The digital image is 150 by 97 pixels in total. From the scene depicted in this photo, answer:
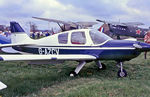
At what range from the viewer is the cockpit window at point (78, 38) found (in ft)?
20.4

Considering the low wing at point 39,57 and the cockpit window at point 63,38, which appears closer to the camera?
the low wing at point 39,57

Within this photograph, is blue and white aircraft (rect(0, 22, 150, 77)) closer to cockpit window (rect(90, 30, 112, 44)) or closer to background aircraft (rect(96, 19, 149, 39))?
cockpit window (rect(90, 30, 112, 44))

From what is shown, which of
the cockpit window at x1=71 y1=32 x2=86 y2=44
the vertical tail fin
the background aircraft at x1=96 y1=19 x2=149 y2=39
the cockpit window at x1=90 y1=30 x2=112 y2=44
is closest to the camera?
the cockpit window at x1=90 y1=30 x2=112 y2=44

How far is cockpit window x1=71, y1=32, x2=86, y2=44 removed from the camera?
6.20 metres

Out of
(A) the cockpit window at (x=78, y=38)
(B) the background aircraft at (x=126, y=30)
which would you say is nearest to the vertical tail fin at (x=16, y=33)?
(A) the cockpit window at (x=78, y=38)

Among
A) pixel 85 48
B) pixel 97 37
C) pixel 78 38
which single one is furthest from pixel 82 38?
pixel 97 37

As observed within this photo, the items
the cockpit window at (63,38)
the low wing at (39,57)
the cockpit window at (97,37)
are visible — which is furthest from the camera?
the cockpit window at (63,38)

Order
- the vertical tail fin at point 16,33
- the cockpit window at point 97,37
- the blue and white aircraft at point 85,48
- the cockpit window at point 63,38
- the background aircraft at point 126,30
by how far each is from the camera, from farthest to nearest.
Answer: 1. the background aircraft at point 126,30
2. the vertical tail fin at point 16,33
3. the cockpit window at point 63,38
4. the cockpit window at point 97,37
5. the blue and white aircraft at point 85,48

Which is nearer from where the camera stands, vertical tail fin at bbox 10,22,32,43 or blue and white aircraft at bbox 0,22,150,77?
blue and white aircraft at bbox 0,22,150,77

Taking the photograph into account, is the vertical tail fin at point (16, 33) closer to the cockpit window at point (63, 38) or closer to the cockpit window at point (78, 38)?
the cockpit window at point (63, 38)

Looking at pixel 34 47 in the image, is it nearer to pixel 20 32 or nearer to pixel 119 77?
pixel 20 32

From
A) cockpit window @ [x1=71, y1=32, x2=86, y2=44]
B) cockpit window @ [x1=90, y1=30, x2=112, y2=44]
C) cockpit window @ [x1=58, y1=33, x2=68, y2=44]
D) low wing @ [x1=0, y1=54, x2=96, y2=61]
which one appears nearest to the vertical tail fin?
cockpit window @ [x1=58, y1=33, x2=68, y2=44]

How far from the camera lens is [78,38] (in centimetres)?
Result: 627

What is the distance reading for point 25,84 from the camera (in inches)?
202
